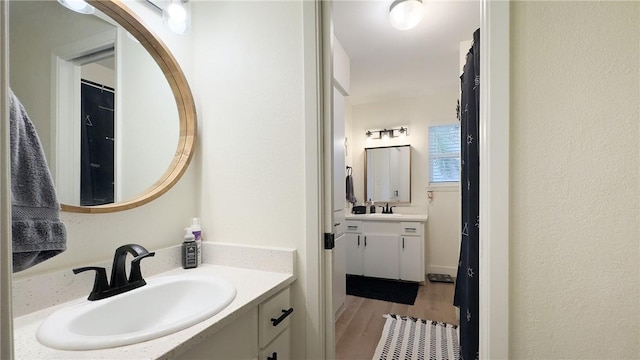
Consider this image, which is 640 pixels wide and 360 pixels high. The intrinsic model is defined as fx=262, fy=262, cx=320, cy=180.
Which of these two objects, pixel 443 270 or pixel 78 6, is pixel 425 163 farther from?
pixel 78 6

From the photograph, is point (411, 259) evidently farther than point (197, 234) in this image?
Yes

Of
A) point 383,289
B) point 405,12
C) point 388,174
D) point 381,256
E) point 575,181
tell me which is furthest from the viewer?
point 388,174

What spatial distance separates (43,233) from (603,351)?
4.89 feet

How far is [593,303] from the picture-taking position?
0.79 m

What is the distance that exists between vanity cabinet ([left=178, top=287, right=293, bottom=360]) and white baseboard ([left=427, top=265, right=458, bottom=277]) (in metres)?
2.91

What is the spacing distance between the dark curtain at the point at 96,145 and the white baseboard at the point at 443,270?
3.52 metres

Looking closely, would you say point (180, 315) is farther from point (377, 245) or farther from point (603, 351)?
point (377, 245)

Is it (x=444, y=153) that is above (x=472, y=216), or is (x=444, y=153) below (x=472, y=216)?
above

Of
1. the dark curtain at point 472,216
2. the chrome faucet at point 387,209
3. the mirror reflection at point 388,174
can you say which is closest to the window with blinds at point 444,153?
the mirror reflection at point 388,174

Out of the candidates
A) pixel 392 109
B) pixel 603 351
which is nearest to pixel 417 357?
pixel 603 351

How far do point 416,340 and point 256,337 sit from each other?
61.5 inches

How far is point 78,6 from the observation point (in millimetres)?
949

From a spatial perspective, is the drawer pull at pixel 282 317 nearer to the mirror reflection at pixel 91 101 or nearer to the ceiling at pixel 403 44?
the mirror reflection at pixel 91 101

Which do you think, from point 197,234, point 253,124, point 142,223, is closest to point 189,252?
point 197,234
